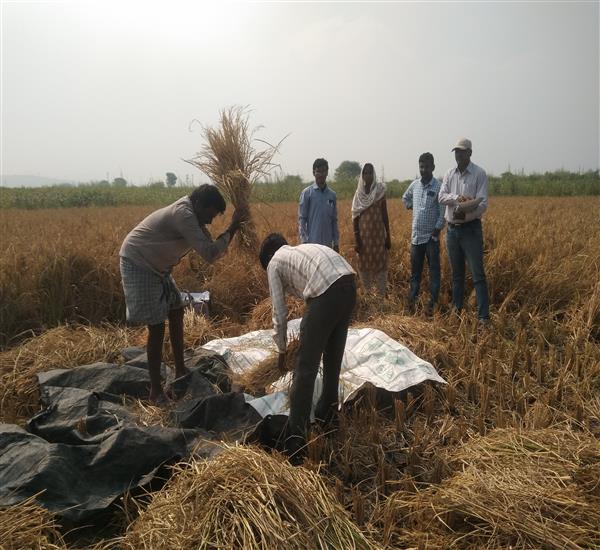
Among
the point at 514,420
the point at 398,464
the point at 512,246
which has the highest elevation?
the point at 512,246

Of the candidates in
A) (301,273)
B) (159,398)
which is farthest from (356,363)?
(159,398)

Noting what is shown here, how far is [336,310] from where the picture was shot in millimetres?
2346

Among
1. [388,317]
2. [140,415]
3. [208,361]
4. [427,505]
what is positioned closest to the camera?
[427,505]

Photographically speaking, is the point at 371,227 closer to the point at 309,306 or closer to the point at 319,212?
the point at 319,212

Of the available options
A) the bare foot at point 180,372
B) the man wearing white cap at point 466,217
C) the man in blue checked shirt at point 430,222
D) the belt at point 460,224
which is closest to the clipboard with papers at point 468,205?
the man wearing white cap at point 466,217

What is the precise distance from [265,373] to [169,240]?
1180mm

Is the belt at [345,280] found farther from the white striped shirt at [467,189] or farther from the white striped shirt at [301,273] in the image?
the white striped shirt at [467,189]

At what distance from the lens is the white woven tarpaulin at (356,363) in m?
2.80

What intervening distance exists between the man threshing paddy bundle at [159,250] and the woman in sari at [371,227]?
2.09 m

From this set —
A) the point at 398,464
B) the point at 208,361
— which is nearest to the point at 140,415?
the point at 208,361

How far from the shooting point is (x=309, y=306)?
7.72 ft

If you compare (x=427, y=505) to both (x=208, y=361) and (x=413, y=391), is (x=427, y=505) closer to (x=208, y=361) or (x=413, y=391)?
(x=413, y=391)

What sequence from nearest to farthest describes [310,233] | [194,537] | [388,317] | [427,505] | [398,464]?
[194,537], [427,505], [398,464], [388,317], [310,233]

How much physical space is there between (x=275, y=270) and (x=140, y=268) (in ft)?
3.79
